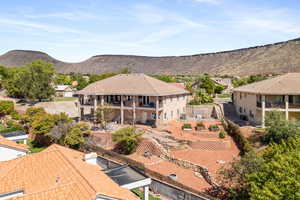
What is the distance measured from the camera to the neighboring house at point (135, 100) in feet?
131

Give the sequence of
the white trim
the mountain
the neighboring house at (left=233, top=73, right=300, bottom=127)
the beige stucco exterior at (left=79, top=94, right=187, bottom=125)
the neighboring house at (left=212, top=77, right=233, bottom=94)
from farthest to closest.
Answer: the mountain, the neighboring house at (left=212, top=77, right=233, bottom=94), the beige stucco exterior at (left=79, top=94, right=187, bottom=125), the neighboring house at (left=233, top=73, right=300, bottom=127), the white trim

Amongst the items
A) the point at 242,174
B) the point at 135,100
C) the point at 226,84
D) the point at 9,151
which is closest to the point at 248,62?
the point at 226,84

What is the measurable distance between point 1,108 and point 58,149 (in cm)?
3537

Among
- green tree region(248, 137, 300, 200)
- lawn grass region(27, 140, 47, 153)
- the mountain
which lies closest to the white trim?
green tree region(248, 137, 300, 200)

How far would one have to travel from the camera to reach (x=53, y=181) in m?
15.0

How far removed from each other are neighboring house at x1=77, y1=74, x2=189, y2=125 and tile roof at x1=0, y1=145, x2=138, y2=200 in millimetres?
21872

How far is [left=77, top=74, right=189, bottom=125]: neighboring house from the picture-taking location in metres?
39.9

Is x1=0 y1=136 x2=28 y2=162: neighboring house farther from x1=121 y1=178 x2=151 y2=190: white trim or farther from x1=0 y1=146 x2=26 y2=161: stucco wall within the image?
x1=121 y1=178 x2=151 y2=190: white trim

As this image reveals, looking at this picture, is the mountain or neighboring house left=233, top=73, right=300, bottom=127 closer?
neighboring house left=233, top=73, right=300, bottom=127

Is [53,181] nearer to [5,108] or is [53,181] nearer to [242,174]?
[242,174]

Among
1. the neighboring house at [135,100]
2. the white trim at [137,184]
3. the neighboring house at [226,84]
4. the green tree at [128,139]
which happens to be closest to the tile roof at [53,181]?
the white trim at [137,184]

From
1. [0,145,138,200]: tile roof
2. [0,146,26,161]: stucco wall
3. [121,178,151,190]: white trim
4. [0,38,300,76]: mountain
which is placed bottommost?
[121,178,151,190]: white trim

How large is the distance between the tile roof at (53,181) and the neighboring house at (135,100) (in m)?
21.9

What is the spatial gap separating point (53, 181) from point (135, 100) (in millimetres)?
26518
